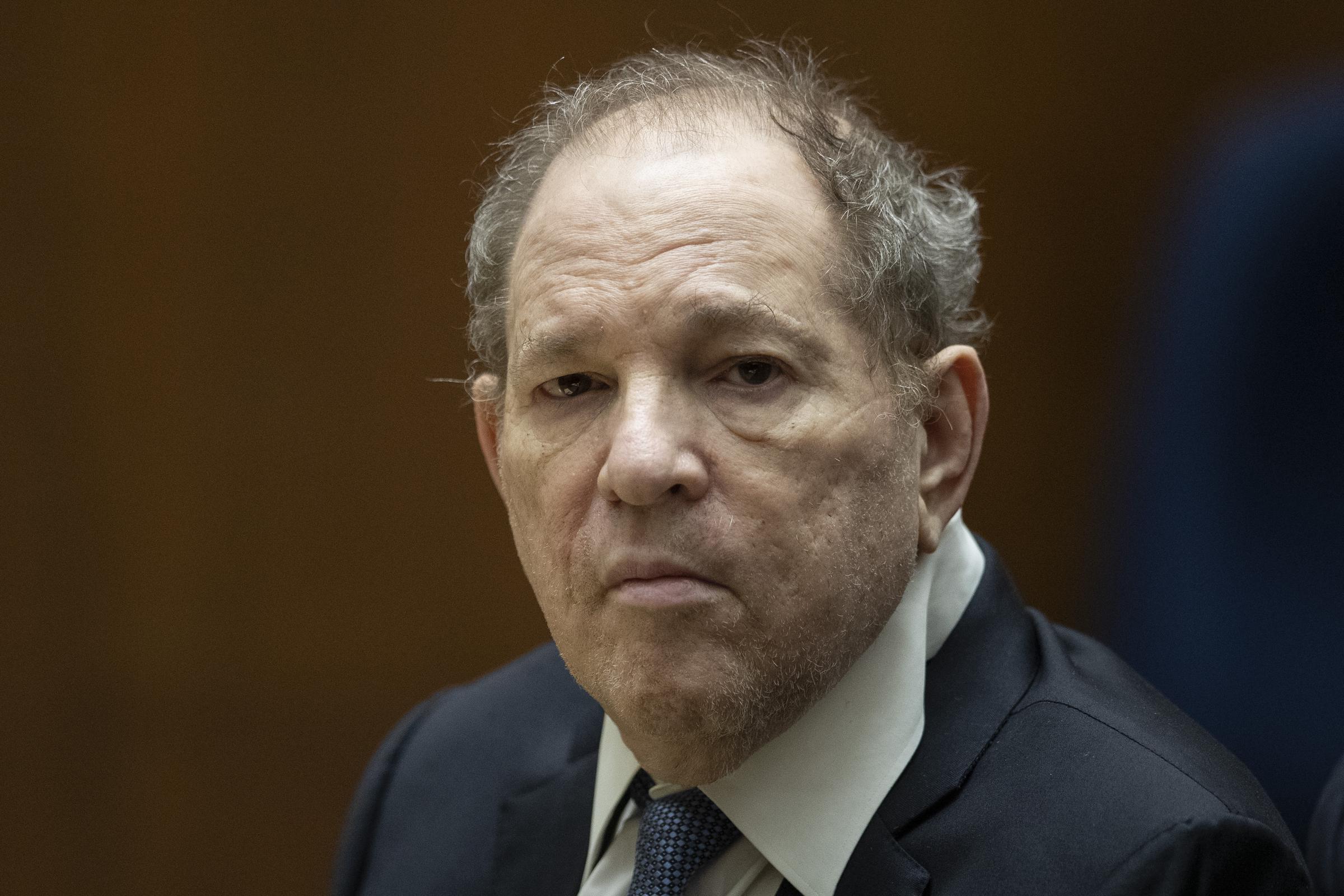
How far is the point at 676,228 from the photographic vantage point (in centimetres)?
152

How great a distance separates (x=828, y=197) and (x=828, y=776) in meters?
0.70

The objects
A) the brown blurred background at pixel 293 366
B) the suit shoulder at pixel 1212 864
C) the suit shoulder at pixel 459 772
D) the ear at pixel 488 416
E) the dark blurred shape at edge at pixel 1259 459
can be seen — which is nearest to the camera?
the suit shoulder at pixel 1212 864

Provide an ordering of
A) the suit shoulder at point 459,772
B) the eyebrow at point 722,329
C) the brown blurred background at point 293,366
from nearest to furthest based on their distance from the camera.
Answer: the eyebrow at point 722,329, the suit shoulder at point 459,772, the brown blurred background at point 293,366

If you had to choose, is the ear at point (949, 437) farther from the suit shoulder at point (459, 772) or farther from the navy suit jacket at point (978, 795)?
the suit shoulder at point (459, 772)

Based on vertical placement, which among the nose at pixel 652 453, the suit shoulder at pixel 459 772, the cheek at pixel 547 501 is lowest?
the suit shoulder at pixel 459 772

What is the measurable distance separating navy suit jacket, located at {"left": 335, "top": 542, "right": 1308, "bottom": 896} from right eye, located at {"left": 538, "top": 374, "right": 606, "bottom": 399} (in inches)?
22.6

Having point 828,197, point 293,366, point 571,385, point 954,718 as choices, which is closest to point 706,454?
point 571,385

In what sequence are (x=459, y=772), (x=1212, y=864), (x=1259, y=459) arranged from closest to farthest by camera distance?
1. (x=1212, y=864)
2. (x=459, y=772)
3. (x=1259, y=459)

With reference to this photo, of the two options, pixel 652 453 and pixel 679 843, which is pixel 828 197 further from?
pixel 679 843

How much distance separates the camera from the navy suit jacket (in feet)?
4.58

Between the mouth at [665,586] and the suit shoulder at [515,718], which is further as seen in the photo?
the suit shoulder at [515,718]

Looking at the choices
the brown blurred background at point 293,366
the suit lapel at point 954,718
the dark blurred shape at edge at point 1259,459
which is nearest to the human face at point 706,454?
the suit lapel at point 954,718

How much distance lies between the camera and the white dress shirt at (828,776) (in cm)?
155

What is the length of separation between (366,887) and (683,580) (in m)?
0.93
